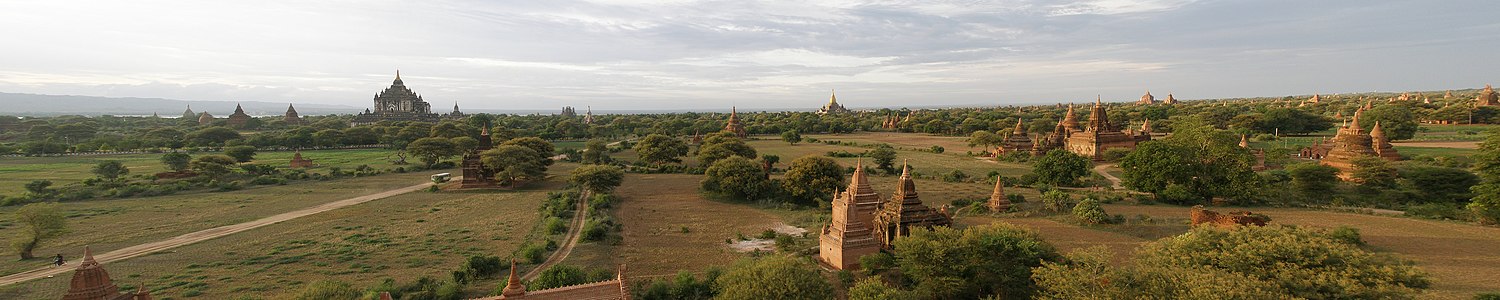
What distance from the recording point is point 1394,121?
49.2 m

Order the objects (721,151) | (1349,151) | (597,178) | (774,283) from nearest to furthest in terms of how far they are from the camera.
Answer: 1. (774,283)
2. (1349,151)
3. (597,178)
4. (721,151)

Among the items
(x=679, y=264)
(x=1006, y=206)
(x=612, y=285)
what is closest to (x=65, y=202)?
(x=679, y=264)

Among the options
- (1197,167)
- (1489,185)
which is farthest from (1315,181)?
(1489,185)

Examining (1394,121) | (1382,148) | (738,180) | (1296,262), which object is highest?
(1394,121)

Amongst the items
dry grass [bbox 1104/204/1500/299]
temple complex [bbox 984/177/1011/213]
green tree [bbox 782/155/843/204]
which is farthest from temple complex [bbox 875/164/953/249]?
dry grass [bbox 1104/204/1500/299]

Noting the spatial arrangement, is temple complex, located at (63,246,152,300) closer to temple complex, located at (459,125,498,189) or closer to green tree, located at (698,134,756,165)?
temple complex, located at (459,125,498,189)

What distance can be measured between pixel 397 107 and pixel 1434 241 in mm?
103610

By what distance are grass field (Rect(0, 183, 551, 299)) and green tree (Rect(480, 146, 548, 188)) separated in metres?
6.57


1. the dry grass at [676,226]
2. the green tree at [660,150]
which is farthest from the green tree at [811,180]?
the green tree at [660,150]

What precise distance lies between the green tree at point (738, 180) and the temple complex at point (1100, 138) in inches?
1023

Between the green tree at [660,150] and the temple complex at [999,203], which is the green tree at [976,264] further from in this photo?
the green tree at [660,150]

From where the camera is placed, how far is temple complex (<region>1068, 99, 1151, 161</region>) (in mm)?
44094

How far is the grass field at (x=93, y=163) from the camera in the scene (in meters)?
37.9

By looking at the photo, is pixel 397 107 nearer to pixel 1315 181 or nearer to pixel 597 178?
pixel 597 178
